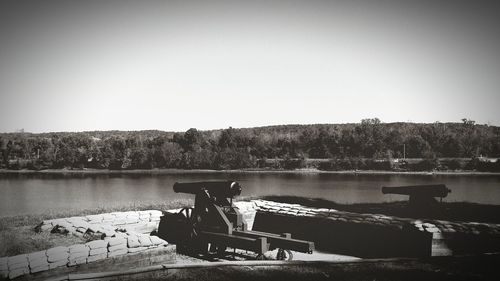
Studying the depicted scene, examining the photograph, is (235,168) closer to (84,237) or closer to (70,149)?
(70,149)

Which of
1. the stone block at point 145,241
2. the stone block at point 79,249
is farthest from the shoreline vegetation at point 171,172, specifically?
the stone block at point 79,249

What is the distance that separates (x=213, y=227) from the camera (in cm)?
979

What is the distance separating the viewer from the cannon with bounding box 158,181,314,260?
9180 mm

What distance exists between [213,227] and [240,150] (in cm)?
4822

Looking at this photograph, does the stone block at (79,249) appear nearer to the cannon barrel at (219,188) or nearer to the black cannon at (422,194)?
the cannon barrel at (219,188)

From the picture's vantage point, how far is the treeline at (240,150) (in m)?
57.2

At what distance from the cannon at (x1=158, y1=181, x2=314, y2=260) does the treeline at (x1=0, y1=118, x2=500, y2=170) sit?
4577 centimetres

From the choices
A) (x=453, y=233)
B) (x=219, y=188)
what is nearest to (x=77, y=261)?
(x=219, y=188)

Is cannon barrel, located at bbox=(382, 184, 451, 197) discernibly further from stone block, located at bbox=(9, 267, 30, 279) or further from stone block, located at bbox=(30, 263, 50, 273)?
stone block, located at bbox=(9, 267, 30, 279)

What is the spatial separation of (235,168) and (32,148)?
29792 mm

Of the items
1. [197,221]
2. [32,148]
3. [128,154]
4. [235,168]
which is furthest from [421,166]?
[32,148]

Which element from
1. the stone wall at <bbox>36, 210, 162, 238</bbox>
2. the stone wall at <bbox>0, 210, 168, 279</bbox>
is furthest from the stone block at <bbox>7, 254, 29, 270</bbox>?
the stone wall at <bbox>36, 210, 162, 238</bbox>

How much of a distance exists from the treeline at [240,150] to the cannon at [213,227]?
1802 inches

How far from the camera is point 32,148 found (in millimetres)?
61656
